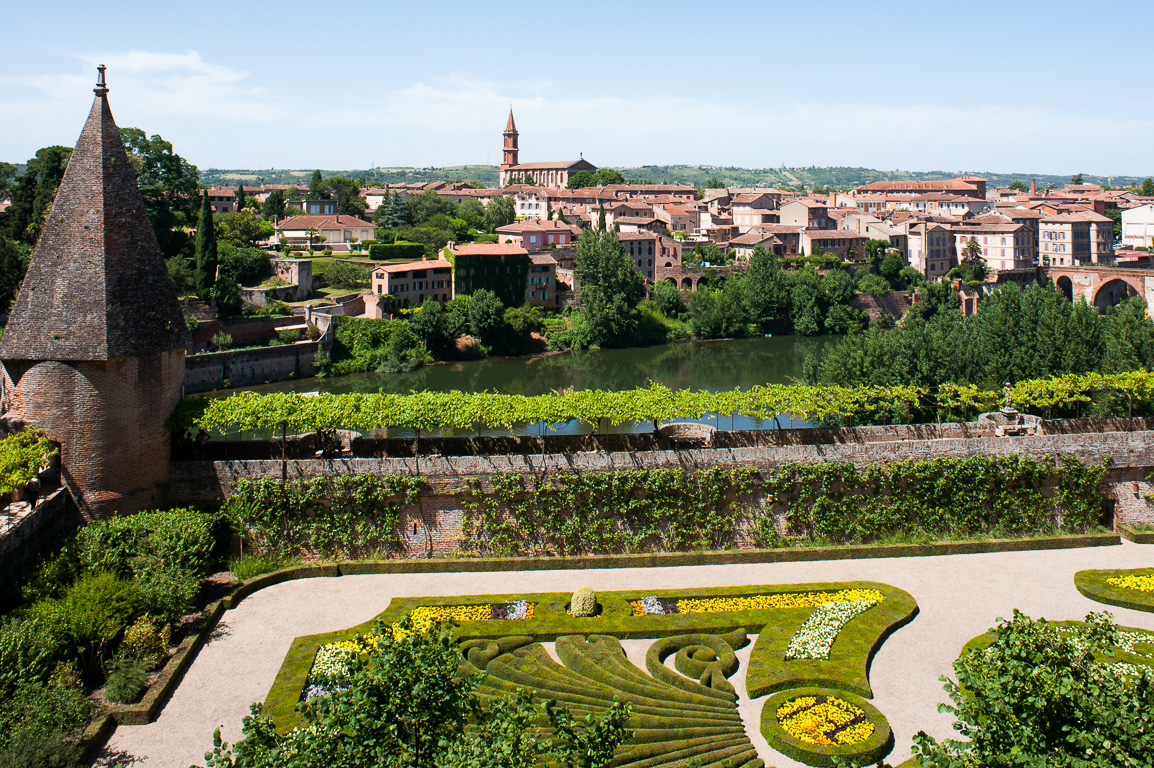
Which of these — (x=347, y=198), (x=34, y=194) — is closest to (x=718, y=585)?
(x=34, y=194)

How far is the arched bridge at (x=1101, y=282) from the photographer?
79.8 metres

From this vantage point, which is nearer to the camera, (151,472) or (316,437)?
(151,472)

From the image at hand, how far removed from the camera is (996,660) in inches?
495

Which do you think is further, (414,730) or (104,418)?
(104,418)

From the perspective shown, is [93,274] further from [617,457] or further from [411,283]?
[411,283]

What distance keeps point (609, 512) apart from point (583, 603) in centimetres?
386

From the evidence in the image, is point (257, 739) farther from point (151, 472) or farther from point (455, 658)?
point (151, 472)

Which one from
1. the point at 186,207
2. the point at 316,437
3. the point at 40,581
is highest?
the point at 186,207

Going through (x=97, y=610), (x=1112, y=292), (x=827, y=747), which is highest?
(x=1112, y=292)

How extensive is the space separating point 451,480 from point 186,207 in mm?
56072

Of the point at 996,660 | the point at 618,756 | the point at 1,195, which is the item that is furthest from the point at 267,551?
the point at 1,195

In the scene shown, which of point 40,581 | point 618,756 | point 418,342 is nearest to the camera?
point 618,756

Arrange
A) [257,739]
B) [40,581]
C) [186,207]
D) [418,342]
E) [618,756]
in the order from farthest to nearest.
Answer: [186,207]
[418,342]
[40,581]
[618,756]
[257,739]

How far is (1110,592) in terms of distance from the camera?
74.0 feet
